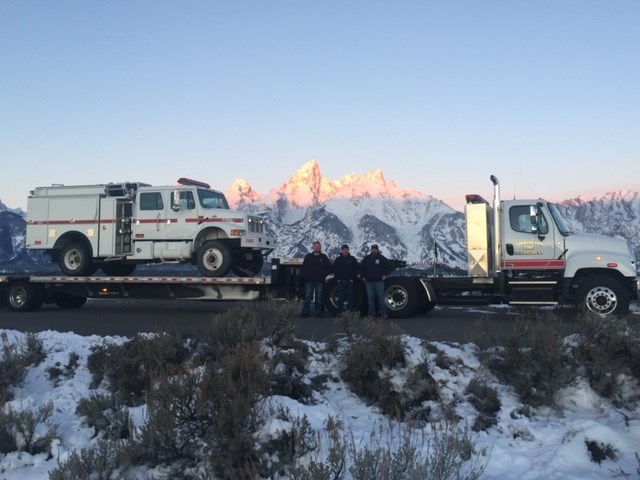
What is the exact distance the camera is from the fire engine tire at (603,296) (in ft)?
42.0

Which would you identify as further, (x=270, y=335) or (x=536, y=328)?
(x=270, y=335)

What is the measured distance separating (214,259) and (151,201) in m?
2.41

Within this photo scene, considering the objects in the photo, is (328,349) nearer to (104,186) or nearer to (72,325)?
(72,325)

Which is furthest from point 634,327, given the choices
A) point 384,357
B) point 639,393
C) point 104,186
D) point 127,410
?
point 104,186

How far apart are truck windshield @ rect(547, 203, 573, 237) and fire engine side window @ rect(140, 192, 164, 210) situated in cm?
950

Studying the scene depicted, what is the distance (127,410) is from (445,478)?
341 cm

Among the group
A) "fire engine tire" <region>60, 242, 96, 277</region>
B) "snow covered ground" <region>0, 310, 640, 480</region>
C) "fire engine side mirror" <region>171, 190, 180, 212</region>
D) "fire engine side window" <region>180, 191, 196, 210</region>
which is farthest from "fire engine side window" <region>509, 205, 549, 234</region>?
"fire engine tire" <region>60, 242, 96, 277</region>

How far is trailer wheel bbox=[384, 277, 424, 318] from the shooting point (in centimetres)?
1474

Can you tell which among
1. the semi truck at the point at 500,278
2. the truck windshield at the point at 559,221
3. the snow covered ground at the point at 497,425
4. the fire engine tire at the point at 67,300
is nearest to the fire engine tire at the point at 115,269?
the semi truck at the point at 500,278

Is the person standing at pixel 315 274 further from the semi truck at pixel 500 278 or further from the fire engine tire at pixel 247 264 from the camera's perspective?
the fire engine tire at pixel 247 264

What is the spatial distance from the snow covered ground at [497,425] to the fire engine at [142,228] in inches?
315

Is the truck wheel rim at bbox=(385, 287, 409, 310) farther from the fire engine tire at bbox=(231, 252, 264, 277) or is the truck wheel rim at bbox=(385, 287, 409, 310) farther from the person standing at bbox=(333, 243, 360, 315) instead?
the fire engine tire at bbox=(231, 252, 264, 277)

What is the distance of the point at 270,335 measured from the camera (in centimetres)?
848

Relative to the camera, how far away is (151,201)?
16531mm
